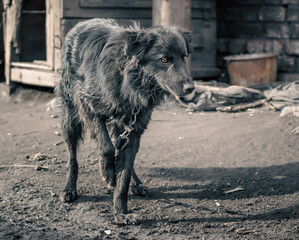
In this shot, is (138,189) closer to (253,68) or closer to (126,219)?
(126,219)

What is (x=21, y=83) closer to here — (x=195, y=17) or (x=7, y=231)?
(x=195, y=17)

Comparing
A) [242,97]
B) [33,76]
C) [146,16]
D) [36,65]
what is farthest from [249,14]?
[33,76]

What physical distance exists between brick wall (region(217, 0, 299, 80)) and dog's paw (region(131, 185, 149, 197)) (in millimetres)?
5534

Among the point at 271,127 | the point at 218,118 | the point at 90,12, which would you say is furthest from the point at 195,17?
the point at 271,127

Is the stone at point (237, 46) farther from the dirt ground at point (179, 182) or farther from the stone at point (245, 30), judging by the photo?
the dirt ground at point (179, 182)

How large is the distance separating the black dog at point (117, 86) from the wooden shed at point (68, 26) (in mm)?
3279

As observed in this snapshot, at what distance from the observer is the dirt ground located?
11.9ft

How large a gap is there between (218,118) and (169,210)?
10.2 ft

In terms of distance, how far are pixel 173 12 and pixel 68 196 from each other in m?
4.30

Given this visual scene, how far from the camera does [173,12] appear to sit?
741cm

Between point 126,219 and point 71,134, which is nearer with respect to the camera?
point 126,219

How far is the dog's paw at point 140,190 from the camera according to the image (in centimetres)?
432

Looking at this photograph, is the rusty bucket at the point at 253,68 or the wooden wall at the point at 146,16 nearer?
the wooden wall at the point at 146,16

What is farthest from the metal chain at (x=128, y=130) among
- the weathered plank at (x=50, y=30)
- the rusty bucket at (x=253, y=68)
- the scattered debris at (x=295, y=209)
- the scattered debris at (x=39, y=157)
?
the rusty bucket at (x=253, y=68)
